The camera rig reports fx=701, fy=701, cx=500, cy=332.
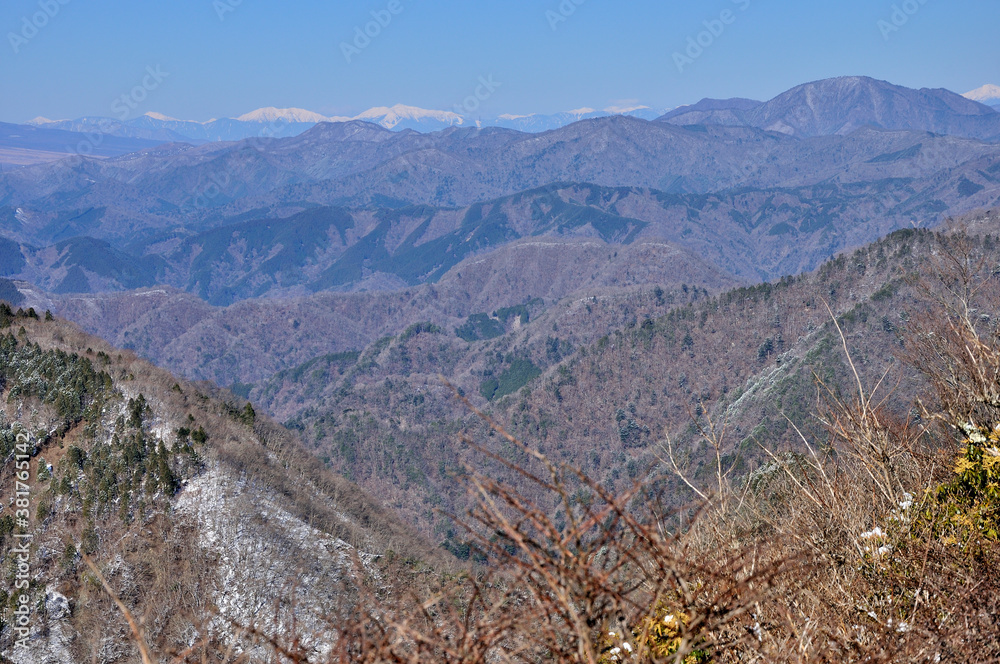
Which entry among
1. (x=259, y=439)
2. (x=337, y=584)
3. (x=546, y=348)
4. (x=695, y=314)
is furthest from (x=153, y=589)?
(x=546, y=348)

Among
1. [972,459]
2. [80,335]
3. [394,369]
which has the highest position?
[80,335]

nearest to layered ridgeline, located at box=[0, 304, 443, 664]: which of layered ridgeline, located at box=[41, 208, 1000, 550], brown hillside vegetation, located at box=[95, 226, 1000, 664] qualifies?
brown hillside vegetation, located at box=[95, 226, 1000, 664]

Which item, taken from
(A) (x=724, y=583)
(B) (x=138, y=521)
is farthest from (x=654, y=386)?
(A) (x=724, y=583)

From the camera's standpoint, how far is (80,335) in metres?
55.0

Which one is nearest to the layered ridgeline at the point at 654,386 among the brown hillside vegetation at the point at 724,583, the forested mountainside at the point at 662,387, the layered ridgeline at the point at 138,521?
the forested mountainside at the point at 662,387

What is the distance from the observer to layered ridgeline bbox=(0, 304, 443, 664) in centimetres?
2897

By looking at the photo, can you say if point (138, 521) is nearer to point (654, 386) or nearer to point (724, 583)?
point (724, 583)

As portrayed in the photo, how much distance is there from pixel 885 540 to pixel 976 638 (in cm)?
255

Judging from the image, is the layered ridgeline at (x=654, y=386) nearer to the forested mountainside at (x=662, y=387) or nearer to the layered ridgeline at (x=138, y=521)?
the forested mountainside at (x=662, y=387)

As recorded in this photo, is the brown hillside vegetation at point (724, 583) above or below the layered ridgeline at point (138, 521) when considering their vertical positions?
above

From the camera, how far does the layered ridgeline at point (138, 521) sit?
95.0 feet

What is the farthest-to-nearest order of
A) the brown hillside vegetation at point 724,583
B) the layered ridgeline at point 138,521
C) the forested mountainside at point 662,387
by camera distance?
1. the forested mountainside at point 662,387
2. the layered ridgeline at point 138,521
3. the brown hillside vegetation at point 724,583

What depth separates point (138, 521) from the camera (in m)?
33.8

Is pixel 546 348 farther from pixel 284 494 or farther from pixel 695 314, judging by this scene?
pixel 284 494
